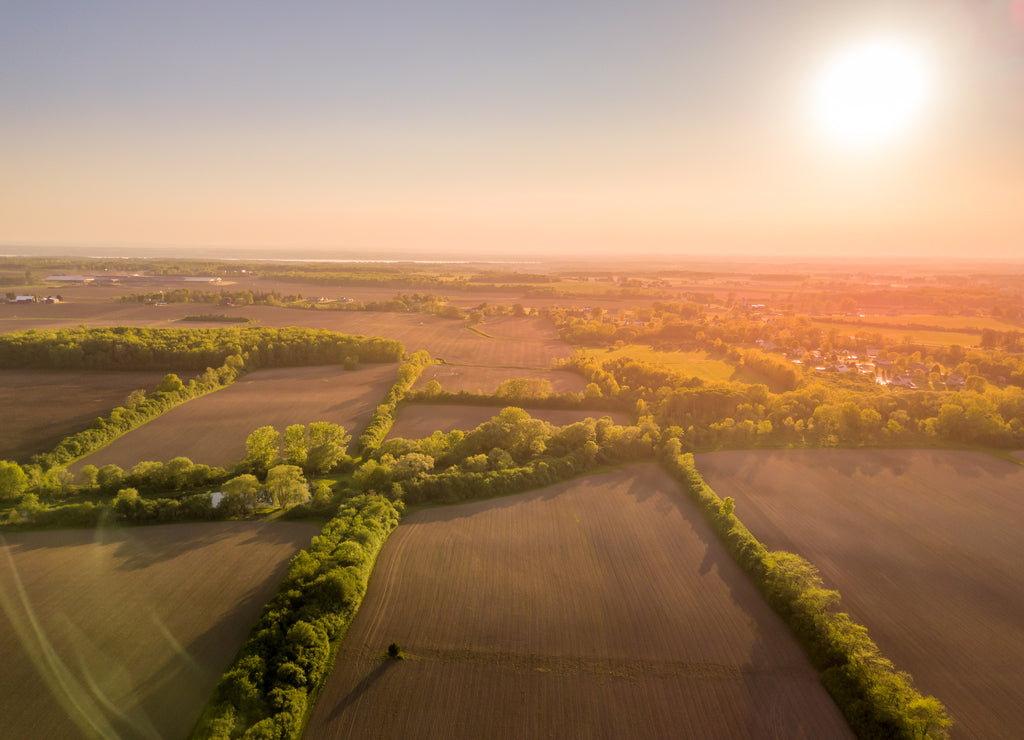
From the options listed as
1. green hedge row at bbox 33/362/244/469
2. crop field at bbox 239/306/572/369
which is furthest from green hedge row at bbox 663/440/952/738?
green hedge row at bbox 33/362/244/469

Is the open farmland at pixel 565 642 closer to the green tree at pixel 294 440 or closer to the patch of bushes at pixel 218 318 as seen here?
the green tree at pixel 294 440

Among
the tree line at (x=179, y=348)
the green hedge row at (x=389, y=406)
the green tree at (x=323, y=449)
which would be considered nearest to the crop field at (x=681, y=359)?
the green hedge row at (x=389, y=406)

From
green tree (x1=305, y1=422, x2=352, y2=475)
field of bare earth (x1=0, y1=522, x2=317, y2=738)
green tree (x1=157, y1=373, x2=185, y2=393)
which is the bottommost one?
field of bare earth (x1=0, y1=522, x2=317, y2=738)

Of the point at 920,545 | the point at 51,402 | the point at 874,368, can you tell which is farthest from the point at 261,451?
the point at 874,368

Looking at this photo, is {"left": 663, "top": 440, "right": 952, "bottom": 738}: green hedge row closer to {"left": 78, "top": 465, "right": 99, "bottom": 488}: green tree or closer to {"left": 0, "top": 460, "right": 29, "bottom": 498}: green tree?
{"left": 78, "top": 465, "right": 99, "bottom": 488}: green tree

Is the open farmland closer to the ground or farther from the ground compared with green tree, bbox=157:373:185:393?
closer to the ground

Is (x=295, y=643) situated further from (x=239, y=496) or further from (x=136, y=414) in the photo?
(x=136, y=414)
